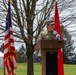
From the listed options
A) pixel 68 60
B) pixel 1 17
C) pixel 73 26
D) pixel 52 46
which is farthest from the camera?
pixel 68 60

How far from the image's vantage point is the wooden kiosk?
8070mm

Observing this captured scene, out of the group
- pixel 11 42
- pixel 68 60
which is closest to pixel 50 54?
pixel 11 42

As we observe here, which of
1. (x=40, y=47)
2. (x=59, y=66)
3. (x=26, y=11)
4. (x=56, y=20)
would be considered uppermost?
(x=26, y=11)

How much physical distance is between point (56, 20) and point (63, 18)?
3945 millimetres

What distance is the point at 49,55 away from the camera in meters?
8.40

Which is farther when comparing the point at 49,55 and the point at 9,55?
the point at 49,55

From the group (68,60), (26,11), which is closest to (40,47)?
(26,11)

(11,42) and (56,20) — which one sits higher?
(56,20)

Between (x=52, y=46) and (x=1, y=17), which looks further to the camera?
(x=1, y=17)

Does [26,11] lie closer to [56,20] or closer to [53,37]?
[56,20]

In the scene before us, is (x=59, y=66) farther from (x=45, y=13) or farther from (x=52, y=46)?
(x=45, y=13)

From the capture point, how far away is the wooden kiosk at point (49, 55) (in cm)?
807

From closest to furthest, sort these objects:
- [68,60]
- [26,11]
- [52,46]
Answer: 1. [52,46]
2. [26,11]
3. [68,60]

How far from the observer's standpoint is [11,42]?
8.27 meters
